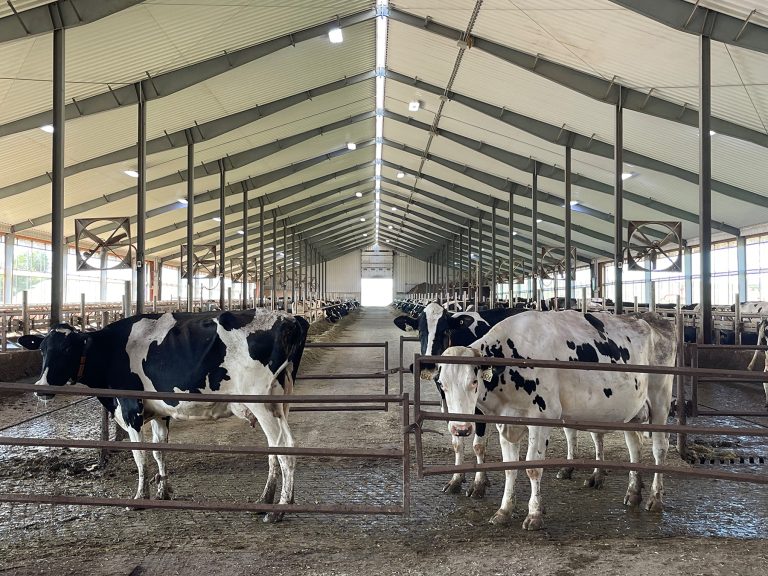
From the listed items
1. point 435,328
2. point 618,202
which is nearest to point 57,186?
point 435,328

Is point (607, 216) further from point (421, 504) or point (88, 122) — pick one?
point (421, 504)

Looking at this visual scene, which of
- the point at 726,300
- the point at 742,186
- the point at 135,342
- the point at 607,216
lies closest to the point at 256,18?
the point at 135,342

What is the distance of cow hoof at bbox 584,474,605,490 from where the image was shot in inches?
227

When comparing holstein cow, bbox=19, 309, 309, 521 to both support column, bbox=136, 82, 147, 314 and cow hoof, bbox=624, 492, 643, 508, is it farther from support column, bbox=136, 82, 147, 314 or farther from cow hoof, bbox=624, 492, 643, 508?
support column, bbox=136, 82, 147, 314

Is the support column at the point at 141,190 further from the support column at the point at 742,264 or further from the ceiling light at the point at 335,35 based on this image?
the support column at the point at 742,264

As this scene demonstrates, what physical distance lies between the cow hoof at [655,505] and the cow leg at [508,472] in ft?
3.68

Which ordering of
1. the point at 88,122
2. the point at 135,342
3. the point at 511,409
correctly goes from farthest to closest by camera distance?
the point at 88,122 → the point at 135,342 → the point at 511,409

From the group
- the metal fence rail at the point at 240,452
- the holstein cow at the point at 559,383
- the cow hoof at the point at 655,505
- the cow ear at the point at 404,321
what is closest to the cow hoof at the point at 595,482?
the holstein cow at the point at 559,383

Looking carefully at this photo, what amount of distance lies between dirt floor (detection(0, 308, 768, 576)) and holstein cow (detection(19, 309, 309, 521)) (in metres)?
0.60

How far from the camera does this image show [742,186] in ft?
65.6

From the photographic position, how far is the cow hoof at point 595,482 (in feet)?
18.9

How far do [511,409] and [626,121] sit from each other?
44.3 ft

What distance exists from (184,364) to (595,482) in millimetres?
3881

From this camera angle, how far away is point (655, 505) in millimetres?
5129
